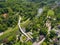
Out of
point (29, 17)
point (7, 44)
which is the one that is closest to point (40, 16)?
point (29, 17)

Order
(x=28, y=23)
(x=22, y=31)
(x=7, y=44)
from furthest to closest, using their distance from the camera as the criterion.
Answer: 1. (x=28, y=23)
2. (x=22, y=31)
3. (x=7, y=44)

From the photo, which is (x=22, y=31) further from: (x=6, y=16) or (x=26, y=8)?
(x=26, y=8)

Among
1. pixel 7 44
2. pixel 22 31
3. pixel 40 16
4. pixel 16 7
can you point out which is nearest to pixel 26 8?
pixel 16 7

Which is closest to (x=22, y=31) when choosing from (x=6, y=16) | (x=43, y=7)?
(x=6, y=16)

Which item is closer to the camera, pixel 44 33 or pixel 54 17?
pixel 44 33

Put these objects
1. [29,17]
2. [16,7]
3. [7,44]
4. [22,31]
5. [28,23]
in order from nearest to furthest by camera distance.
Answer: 1. [7,44]
2. [22,31]
3. [28,23]
4. [29,17]
5. [16,7]

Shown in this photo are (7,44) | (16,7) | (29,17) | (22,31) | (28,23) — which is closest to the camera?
(7,44)

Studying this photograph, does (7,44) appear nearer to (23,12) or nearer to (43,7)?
(23,12)

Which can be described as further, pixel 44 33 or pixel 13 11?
pixel 13 11

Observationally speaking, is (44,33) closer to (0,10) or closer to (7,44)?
(7,44)
